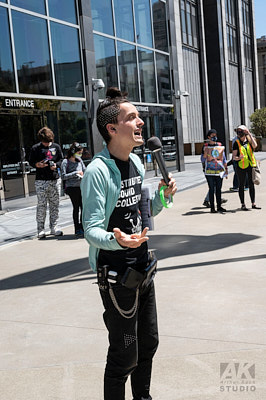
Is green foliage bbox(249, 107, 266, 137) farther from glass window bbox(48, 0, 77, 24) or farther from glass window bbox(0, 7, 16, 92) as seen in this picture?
glass window bbox(0, 7, 16, 92)

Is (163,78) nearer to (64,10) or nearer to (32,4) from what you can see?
(64,10)

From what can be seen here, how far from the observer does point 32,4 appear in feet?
48.5

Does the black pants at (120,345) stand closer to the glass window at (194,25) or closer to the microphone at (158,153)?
the microphone at (158,153)

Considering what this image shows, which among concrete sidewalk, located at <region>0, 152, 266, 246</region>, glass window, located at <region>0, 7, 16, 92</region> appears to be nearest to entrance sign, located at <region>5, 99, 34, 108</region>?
glass window, located at <region>0, 7, 16, 92</region>

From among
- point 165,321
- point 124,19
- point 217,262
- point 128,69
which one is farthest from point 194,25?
point 165,321

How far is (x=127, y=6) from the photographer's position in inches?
773

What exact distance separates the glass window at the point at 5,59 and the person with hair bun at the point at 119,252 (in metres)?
11.7

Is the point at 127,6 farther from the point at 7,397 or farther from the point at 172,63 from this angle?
A: the point at 7,397

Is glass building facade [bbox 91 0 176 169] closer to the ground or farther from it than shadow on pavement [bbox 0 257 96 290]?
farther from it

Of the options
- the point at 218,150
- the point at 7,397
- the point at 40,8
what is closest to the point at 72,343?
the point at 7,397

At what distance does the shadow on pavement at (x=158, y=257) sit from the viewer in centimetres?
618

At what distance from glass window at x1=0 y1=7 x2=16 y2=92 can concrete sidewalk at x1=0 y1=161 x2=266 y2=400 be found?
6.90 metres

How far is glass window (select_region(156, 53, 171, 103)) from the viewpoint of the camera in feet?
70.8
